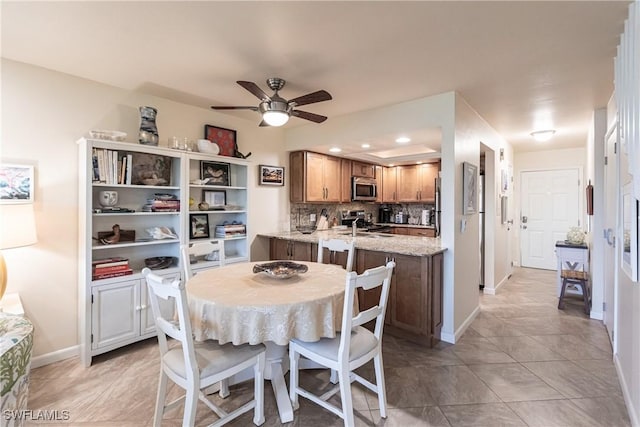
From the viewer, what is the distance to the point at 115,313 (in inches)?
105

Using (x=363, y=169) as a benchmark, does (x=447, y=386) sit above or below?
below

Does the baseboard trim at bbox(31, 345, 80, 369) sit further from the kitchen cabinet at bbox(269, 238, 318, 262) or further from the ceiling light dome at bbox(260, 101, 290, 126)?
the ceiling light dome at bbox(260, 101, 290, 126)

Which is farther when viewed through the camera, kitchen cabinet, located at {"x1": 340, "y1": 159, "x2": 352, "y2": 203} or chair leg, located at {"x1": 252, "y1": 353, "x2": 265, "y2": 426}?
kitchen cabinet, located at {"x1": 340, "y1": 159, "x2": 352, "y2": 203}

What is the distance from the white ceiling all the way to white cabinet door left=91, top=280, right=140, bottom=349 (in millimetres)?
1827

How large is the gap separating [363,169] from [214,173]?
2766 millimetres

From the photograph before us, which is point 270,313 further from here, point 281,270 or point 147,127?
point 147,127

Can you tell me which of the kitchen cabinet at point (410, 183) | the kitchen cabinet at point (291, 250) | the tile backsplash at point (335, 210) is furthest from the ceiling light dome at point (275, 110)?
the kitchen cabinet at point (410, 183)

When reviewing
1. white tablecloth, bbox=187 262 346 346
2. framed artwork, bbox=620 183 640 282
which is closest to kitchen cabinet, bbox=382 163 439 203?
framed artwork, bbox=620 183 640 282

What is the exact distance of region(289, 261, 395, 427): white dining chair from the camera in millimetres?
1664

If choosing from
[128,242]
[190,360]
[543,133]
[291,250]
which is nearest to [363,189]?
[291,250]

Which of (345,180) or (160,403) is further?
(345,180)

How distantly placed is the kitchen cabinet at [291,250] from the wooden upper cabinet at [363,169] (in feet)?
6.14

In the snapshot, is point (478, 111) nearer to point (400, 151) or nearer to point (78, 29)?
point (400, 151)

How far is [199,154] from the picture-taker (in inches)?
127
